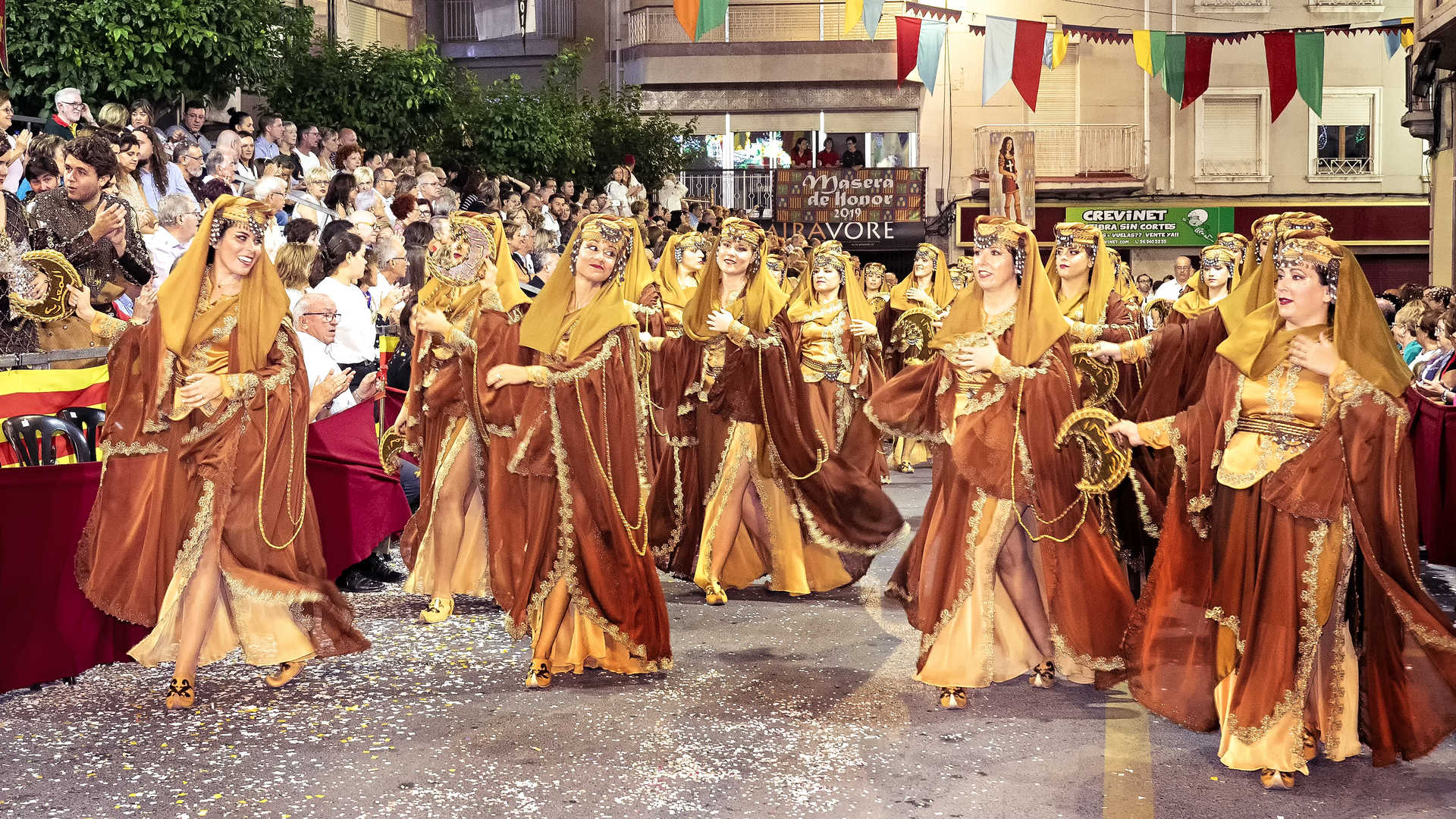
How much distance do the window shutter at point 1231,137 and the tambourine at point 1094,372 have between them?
2549cm

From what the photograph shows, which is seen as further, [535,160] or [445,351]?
[535,160]

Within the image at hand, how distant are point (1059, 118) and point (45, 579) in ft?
91.6

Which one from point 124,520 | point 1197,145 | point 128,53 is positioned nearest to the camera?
point 124,520

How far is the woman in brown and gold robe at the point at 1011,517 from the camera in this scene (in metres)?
6.34

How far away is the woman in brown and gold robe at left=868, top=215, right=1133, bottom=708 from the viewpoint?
634cm

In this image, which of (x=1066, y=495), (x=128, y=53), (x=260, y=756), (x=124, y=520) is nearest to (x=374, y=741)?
(x=260, y=756)

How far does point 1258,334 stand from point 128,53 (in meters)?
10.9

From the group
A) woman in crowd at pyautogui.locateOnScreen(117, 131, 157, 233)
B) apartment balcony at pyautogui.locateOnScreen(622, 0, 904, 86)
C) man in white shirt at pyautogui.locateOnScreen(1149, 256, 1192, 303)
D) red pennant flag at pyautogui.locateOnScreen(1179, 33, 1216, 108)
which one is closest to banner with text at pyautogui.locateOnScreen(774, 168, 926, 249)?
apartment balcony at pyautogui.locateOnScreen(622, 0, 904, 86)

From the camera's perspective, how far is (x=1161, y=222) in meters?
31.3

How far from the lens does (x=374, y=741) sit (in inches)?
230

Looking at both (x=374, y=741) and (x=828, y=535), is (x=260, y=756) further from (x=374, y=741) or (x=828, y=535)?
(x=828, y=535)

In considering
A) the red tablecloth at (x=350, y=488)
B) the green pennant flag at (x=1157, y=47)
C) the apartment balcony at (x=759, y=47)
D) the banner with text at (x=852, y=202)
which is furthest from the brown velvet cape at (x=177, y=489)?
the apartment balcony at (x=759, y=47)

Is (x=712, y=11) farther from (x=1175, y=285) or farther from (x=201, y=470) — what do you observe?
(x=201, y=470)

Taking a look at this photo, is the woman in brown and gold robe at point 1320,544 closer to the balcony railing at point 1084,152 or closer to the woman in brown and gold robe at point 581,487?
the woman in brown and gold robe at point 581,487
